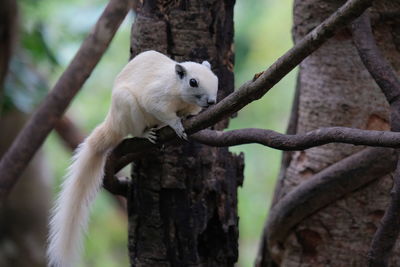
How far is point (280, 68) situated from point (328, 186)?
1.13 m

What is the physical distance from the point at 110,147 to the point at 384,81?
110 cm

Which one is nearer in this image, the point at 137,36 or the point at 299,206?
the point at 137,36

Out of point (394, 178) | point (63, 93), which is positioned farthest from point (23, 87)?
point (394, 178)

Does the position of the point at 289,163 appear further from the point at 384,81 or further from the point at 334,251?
the point at 384,81

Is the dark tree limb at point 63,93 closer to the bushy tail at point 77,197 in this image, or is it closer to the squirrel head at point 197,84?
the bushy tail at point 77,197

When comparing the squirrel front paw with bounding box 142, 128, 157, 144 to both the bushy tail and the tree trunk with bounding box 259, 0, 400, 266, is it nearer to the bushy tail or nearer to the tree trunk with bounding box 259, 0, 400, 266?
the bushy tail

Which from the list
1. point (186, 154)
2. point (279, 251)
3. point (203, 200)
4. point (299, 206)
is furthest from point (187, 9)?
point (279, 251)

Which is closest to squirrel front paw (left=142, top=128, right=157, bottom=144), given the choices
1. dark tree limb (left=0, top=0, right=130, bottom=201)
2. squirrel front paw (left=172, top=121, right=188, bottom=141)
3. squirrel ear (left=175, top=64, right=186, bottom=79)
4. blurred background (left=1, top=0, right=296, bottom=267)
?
squirrel front paw (left=172, top=121, right=188, bottom=141)

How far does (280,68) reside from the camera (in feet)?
6.47

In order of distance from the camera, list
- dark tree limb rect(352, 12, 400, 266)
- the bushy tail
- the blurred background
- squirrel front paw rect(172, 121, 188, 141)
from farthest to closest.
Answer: the blurred background, the bushy tail, squirrel front paw rect(172, 121, 188, 141), dark tree limb rect(352, 12, 400, 266)

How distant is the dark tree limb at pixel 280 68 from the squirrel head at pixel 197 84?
197 mm

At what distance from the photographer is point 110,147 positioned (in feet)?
9.34

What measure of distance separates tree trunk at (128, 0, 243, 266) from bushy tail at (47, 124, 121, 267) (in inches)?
6.7

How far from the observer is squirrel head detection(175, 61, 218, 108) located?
8.27 feet
